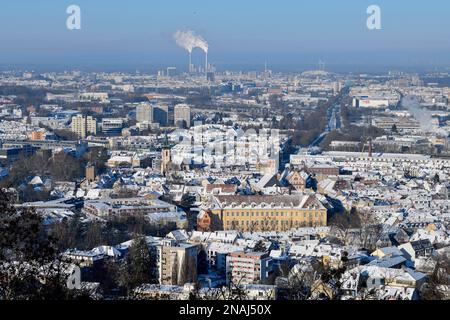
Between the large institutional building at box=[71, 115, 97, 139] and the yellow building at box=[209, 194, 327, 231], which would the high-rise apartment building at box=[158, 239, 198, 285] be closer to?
the yellow building at box=[209, 194, 327, 231]

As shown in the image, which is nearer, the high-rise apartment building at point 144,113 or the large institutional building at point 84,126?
the large institutional building at point 84,126

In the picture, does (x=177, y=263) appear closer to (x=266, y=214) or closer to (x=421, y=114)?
(x=266, y=214)

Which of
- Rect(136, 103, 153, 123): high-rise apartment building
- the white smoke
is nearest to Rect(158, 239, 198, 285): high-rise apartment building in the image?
the white smoke

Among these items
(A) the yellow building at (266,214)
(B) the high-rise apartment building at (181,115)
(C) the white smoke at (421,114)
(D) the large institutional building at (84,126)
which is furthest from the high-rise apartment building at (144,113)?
(A) the yellow building at (266,214)

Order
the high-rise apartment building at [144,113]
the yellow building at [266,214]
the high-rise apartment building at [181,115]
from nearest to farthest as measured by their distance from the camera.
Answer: the yellow building at [266,214] → the high-rise apartment building at [181,115] → the high-rise apartment building at [144,113]

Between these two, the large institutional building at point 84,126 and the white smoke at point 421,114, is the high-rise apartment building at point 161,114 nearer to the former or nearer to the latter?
the large institutional building at point 84,126

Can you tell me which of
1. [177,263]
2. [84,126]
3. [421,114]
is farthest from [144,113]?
[177,263]

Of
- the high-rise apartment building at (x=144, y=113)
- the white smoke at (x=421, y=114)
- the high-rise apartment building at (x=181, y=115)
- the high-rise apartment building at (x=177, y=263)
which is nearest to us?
the high-rise apartment building at (x=177, y=263)

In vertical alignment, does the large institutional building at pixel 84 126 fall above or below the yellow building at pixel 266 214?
above

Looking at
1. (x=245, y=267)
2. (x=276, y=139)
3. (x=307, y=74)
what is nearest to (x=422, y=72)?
(x=307, y=74)
